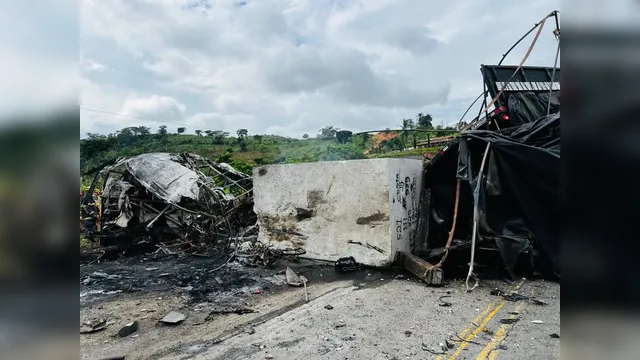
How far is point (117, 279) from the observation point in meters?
7.03

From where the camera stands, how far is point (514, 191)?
→ 6.34 metres

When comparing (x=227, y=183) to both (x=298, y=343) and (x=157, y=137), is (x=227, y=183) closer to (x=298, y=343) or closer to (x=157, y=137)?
(x=298, y=343)

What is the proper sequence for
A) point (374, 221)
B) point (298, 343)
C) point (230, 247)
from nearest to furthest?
point (298, 343) → point (374, 221) → point (230, 247)

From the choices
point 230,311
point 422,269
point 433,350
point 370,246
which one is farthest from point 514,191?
point 230,311

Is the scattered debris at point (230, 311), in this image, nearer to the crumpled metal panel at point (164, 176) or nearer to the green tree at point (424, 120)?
the crumpled metal panel at point (164, 176)

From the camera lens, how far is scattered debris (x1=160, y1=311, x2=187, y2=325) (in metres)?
4.74

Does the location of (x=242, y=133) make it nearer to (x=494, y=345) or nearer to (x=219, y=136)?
(x=219, y=136)

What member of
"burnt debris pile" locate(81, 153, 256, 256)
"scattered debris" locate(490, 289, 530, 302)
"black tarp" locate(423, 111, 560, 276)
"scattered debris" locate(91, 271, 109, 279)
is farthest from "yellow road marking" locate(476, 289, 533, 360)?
"scattered debris" locate(91, 271, 109, 279)

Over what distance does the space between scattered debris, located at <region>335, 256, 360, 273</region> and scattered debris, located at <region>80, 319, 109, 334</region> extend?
391cm

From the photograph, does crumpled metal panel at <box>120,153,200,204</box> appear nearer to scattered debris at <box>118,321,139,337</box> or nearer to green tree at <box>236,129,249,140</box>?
scattered debris at <box>118,321,139,337</box>

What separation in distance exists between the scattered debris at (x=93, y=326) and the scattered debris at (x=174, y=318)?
29.4 inches
